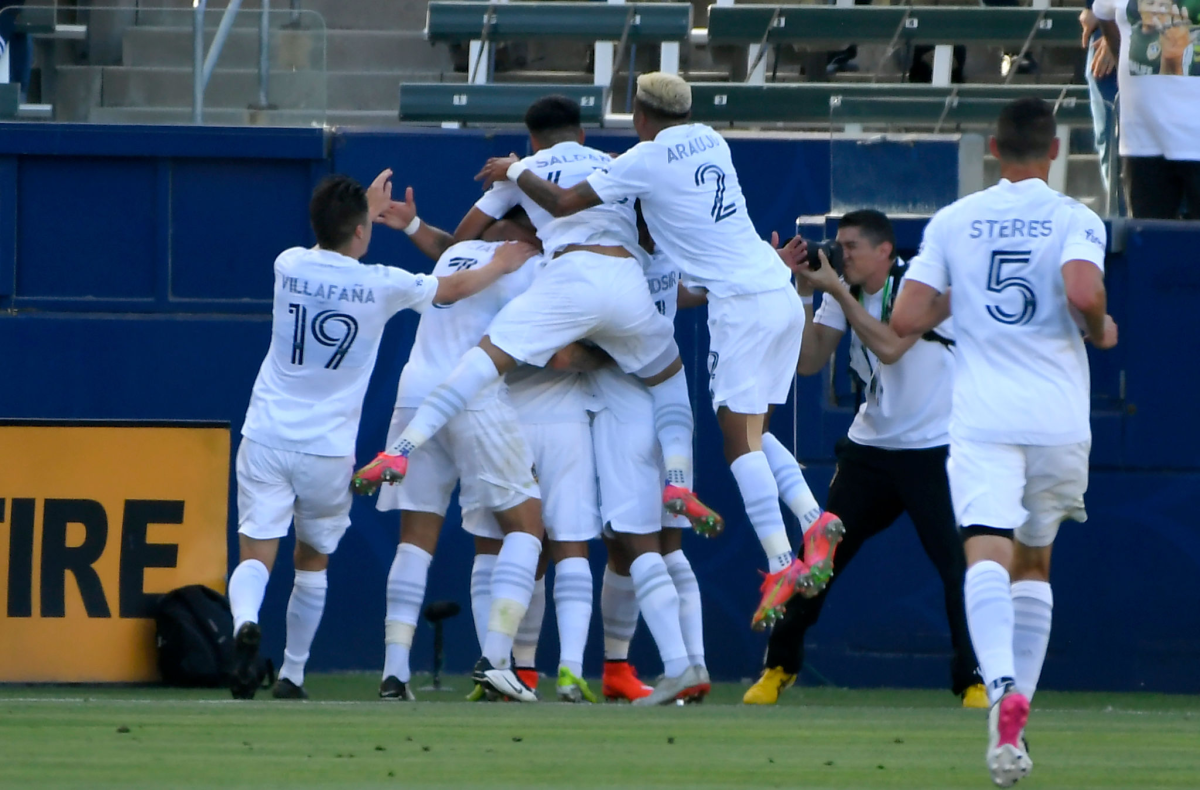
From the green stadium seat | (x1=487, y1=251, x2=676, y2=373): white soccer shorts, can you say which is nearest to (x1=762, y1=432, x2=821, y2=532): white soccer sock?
(x1=487, y1=251, x2=676, y2=373): white soccer shorts

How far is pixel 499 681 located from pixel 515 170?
2.04 m

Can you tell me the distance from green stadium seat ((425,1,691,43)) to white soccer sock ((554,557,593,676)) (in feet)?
22.1

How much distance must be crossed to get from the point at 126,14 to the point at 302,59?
1.25 meters

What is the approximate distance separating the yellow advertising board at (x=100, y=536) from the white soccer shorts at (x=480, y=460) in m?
0.90

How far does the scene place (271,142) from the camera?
29.9ft

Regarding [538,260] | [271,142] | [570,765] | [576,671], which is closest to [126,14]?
[271,142]

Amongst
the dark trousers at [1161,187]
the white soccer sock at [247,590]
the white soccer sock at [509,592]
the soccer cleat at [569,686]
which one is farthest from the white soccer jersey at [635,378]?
the dark trousers at [1161,187]

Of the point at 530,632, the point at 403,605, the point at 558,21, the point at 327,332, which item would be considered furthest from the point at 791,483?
the point at 558,21

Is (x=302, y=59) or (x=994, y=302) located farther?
(x=302, y=59)

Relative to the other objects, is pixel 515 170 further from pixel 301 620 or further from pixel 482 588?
pixel 301 620

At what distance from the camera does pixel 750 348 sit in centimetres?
721

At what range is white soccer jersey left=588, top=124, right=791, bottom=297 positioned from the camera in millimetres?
7254

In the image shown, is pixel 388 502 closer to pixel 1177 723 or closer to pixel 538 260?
pixel 538 260

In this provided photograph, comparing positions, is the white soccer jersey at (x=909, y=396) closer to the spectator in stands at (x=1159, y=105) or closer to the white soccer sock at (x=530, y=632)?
the white soccer sock at (x=530, y=632)
